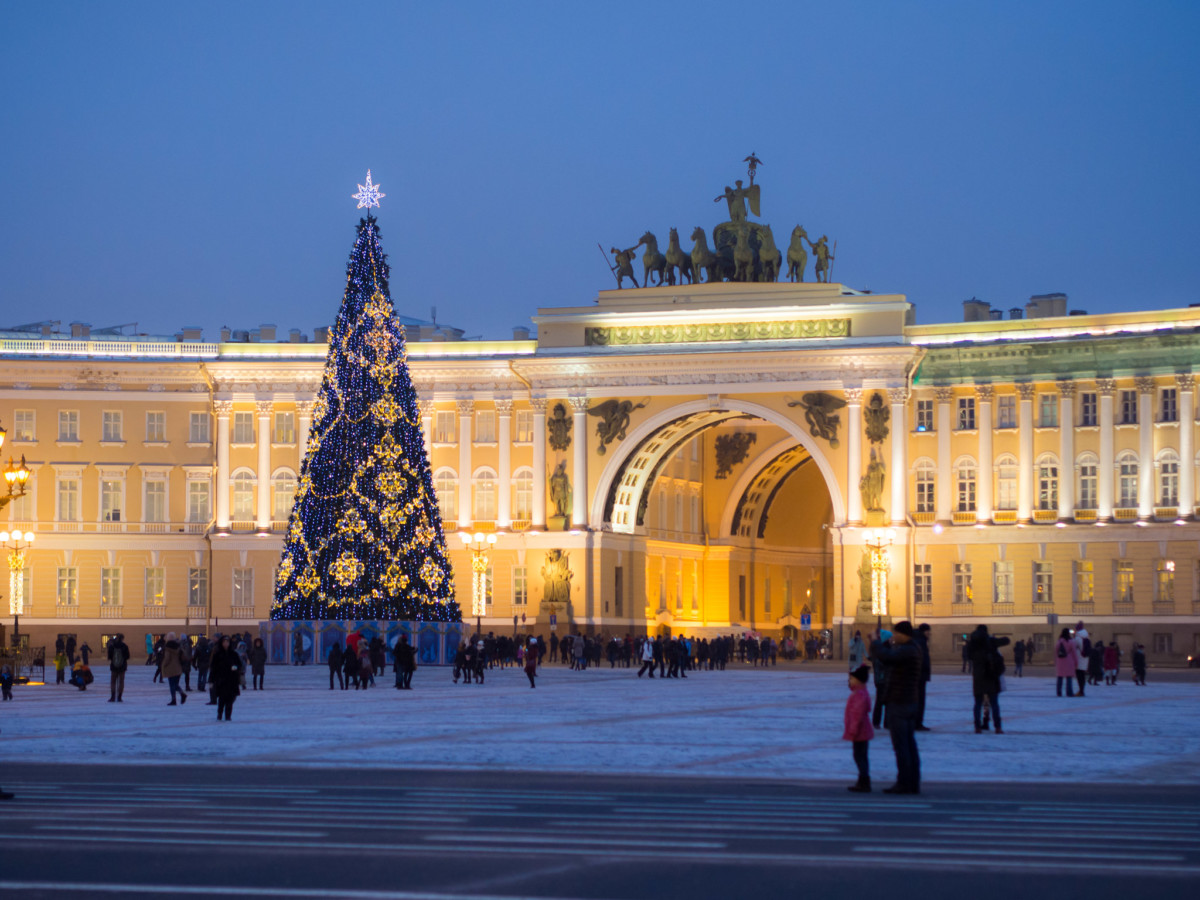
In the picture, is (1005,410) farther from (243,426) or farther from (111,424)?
(111,424)

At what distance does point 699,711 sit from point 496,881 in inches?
831

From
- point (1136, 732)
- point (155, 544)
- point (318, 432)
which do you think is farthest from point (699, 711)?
point (155, 544)

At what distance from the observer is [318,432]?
188 ft

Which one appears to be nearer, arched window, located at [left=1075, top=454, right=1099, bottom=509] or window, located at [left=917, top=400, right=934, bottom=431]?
arched window, located at [left=1075, top=454, right=1099, bottom=509]

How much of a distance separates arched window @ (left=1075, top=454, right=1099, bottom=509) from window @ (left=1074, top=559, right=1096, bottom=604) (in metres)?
2.08

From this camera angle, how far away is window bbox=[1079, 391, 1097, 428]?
7025 cm

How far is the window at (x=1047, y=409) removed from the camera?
2785 inches

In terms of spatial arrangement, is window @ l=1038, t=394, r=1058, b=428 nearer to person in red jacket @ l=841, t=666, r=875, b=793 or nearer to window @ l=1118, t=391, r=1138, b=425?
window @ l=1118, t=391, r=1138, b=425

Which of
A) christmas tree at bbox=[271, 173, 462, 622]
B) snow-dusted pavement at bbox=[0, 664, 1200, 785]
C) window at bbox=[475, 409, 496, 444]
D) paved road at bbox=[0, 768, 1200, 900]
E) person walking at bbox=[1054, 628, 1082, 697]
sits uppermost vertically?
window at bbox=[475, 409, 496, 444]

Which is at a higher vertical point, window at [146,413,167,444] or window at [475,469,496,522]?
window at [146,413,167,444]

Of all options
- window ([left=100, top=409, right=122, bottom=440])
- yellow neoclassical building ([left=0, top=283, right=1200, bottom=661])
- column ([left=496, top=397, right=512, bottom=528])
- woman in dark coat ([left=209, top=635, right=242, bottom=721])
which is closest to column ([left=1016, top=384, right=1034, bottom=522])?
yellow neoclassical building ([left=0, top=283, right=1200, bottom=661])

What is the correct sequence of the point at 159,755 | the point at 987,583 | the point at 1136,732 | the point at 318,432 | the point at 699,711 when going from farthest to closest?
the point at 987,583
the point at 318,432
the point at 699,711
the point at 1136,732
the point at 159,755

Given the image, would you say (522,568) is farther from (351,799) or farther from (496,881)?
(496,881)

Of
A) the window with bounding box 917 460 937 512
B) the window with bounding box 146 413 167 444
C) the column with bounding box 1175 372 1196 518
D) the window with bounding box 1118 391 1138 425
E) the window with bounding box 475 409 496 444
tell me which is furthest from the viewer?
the window with bounding box 146 413 167 444
